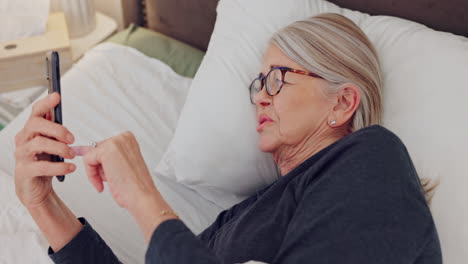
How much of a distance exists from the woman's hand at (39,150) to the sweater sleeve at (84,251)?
0.38ft

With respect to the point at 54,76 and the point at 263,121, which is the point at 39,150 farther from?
the point at 263,121

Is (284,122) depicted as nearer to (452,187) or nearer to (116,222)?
(452,187)

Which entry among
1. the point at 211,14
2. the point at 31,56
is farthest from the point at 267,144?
the point at 31,56

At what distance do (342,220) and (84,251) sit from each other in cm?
55

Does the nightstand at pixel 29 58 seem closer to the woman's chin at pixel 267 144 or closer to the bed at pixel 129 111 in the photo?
the bed at pixel 129 111

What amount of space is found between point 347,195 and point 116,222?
26.5 inches

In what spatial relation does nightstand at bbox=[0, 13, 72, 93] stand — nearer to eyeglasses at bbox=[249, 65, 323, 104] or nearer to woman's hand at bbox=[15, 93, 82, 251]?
woman's hand at bbox=[15, 93, 82, 251]

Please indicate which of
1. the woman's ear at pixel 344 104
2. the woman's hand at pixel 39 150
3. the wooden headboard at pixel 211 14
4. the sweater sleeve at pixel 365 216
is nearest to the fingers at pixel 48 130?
the woman's hand at pixel 39 150

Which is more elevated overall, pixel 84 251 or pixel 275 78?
pixel 275 78

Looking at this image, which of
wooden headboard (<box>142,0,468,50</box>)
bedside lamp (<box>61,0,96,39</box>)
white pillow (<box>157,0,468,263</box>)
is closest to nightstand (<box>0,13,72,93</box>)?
bedside lamp (<box>61,0,96,39</box>)

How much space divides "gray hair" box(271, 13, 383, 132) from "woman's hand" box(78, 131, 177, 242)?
46cm

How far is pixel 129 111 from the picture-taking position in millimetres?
1415

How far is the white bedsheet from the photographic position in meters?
1.08

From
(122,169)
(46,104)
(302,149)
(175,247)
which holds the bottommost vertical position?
(302,149)
